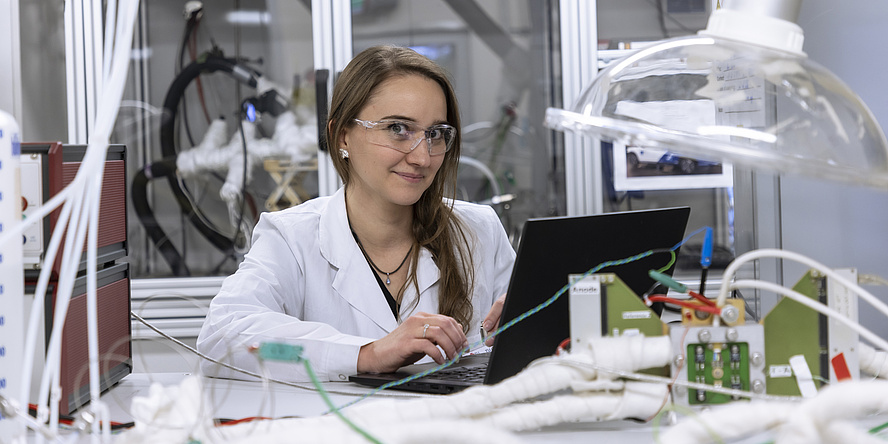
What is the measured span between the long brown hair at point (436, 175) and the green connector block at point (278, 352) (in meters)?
0.91

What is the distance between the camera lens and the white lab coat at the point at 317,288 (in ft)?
3.93

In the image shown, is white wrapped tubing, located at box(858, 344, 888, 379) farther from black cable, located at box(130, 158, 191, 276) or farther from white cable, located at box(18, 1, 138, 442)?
black cable, located at box(130, 158, 191, 276)

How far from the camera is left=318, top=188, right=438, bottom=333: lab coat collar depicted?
4.81 feet

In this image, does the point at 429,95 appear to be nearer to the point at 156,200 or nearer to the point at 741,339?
the point at 741,339

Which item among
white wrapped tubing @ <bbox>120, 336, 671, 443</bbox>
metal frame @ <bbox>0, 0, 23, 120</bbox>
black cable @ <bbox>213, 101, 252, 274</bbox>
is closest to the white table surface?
white wrapped tubing @ <bbox>120, 336, 671, 443</bbox>

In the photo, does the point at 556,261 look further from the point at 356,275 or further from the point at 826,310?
the point at 356,275

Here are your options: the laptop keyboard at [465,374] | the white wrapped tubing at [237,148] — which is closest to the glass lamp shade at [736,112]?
the laptop keyboard at [465,374]

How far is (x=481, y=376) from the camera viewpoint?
1.06m

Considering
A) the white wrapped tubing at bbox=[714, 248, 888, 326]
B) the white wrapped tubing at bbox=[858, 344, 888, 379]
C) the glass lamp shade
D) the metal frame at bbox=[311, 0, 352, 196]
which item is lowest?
the white wrapped tubing at bbox=[858, 344, 888, 379]

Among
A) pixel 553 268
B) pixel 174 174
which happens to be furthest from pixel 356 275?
pixel 174 174

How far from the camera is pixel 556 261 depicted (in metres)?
0.96

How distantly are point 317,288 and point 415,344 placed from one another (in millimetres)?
434

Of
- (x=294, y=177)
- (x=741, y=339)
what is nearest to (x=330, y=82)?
(x=294, y=177)

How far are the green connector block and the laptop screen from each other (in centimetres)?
37
